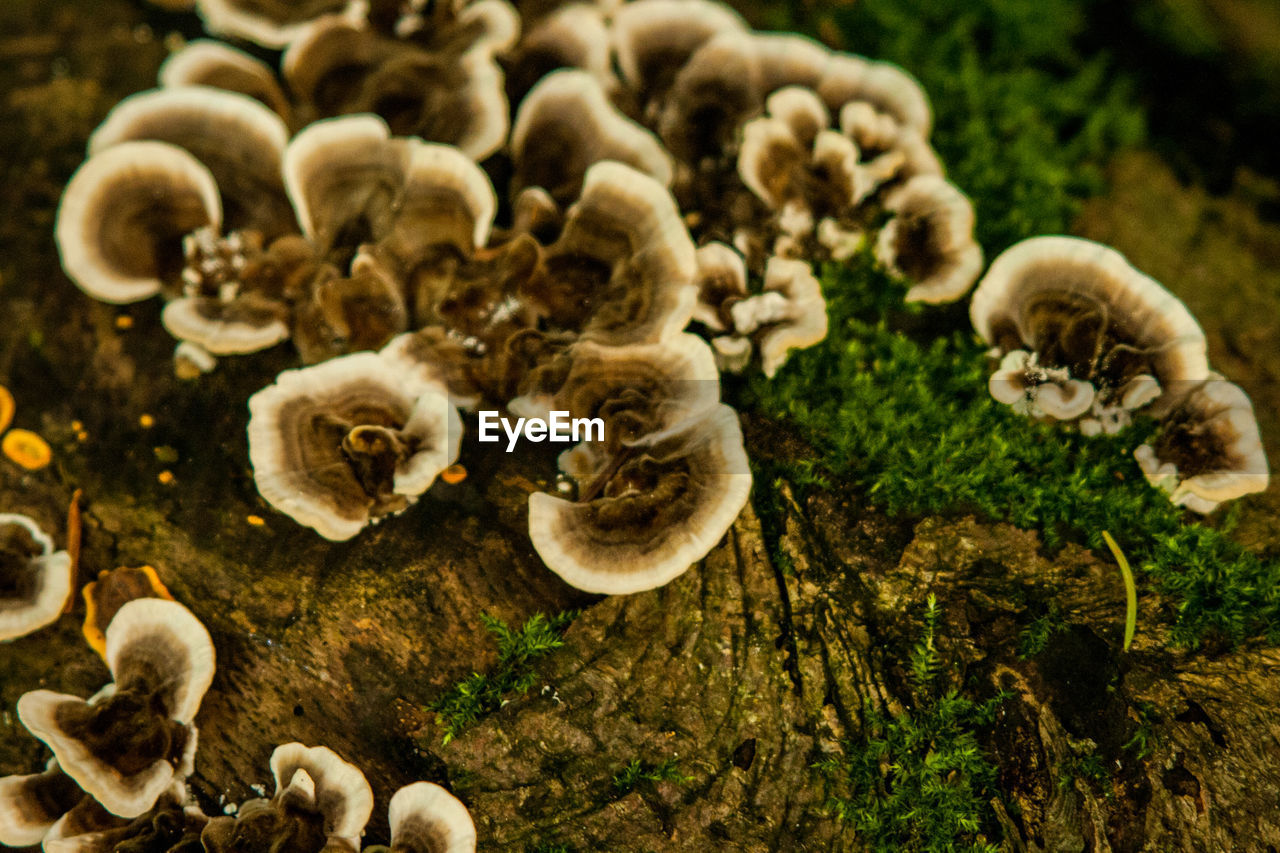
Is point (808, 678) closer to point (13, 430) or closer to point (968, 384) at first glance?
point (968, 384)

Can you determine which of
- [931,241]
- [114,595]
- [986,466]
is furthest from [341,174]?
[986,466]

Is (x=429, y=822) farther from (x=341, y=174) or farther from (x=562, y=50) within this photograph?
(x=562, y=50)

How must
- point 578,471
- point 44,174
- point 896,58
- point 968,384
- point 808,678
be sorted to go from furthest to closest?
point 896,58 → point 44,174 → point 968,384 → point 578,471 → point 808,678

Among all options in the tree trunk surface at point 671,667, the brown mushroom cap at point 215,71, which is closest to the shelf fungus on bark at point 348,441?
the tree trunk surface at point 671,667

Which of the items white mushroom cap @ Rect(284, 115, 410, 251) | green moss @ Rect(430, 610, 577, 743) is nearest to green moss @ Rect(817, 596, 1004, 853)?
green moss @ Rect(430, 610, 577, 743)

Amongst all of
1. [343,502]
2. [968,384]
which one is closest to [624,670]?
[343,502]

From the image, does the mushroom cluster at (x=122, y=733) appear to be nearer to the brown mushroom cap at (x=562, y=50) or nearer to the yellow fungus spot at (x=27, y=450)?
the yellow fungus spot at (x=27, y=450)
